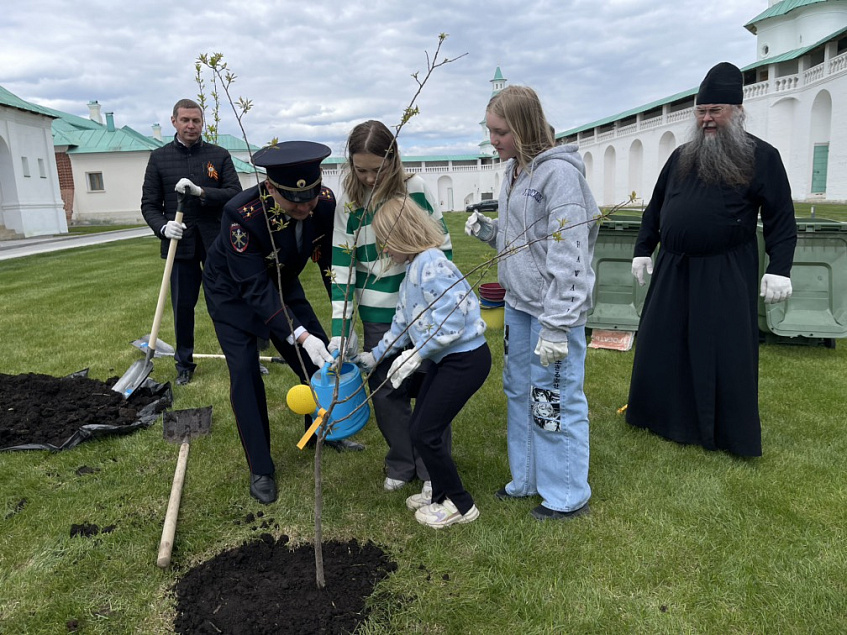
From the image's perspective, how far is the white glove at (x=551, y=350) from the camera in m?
2.51

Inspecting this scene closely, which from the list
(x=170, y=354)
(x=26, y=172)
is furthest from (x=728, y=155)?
(x=26, y=172)

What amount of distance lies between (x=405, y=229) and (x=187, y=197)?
281 centimetres

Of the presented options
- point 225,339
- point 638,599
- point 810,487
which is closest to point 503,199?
point 225,339

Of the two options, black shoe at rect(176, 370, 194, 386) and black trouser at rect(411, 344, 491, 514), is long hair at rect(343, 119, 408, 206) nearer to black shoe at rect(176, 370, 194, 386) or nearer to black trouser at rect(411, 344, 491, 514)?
black trouser at rect(411, 344, 491, 514)

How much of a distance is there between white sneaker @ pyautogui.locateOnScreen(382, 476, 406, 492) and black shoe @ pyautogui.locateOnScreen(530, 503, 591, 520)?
2.46 feet

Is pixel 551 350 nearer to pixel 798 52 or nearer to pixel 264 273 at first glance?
pixel 264 273

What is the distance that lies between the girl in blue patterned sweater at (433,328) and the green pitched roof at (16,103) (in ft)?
89.1

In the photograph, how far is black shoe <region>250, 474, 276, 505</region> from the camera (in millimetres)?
3131

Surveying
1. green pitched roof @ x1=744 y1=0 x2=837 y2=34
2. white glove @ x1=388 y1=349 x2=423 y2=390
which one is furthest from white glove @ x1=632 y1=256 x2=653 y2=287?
green pitched roof @ x1=744 y1=0 x2=837 y2=34

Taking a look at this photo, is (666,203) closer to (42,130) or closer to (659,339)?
(659,339)

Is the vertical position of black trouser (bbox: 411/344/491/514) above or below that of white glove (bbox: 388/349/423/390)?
below

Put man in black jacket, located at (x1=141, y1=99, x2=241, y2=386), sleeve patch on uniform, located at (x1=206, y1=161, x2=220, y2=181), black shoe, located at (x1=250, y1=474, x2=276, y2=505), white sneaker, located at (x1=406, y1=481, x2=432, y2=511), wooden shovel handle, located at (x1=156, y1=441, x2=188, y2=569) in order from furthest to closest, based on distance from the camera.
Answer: sleeve patch on uniform, located at (x1=206, y1=161, x2=220, y2=181), man in black jacket, located at (x1=141, y1=99, x2=241, y2=386), black shoe, located at (x1=250, y1=474, x2=276, y2=505), white sneaker, located at (x1=406, y1=481, x2=432, y2=511), wooden shovel handle, located at (x1=156, y1=441, x2=188, y2=569)

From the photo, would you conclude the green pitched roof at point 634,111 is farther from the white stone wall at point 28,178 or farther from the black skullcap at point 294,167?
the black skullcap at point 294,167

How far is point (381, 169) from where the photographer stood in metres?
2.52
